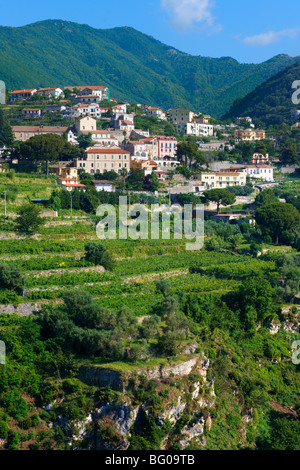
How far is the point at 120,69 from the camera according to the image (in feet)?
536

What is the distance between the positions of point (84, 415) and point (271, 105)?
266 ft

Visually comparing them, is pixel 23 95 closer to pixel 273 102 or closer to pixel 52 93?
pixel 52 93

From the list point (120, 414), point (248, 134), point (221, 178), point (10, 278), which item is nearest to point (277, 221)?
point (221, 178)

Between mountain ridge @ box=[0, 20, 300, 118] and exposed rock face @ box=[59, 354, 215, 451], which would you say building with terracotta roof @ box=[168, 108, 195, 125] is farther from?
exposed rock face @ box=[59, 354, 215, 451]

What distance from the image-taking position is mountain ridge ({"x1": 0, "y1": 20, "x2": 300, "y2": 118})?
131125 millimetres

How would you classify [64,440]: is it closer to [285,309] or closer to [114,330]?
[114,330]

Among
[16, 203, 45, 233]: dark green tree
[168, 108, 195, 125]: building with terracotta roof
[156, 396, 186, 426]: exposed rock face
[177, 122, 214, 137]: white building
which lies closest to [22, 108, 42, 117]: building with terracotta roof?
[177, 122, 214, 137]: white building

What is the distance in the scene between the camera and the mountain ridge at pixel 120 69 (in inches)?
5162

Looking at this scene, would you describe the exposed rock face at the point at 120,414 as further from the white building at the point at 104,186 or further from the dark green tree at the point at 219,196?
the dark green tree at the point at 219,196

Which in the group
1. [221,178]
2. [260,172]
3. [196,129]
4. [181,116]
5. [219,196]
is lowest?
[219,196]

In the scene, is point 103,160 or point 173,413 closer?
point 173,413

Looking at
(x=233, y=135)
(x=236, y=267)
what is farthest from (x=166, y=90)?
(x=236, y=267)

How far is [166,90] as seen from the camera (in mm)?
153000
